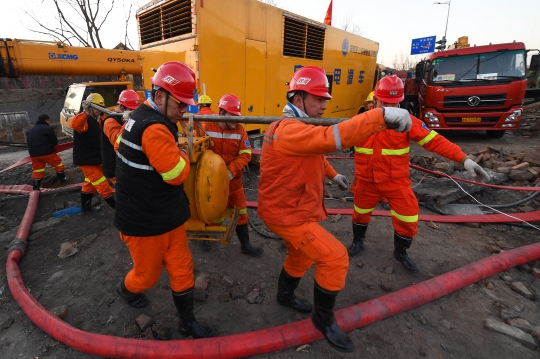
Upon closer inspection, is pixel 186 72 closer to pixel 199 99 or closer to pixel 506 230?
pixel 199 99

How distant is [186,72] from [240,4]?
3.87 m

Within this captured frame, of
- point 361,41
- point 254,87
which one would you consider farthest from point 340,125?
point 361,41

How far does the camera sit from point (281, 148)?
6.18 ft

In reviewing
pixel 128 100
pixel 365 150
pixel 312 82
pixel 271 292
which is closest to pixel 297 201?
pixel 312 82

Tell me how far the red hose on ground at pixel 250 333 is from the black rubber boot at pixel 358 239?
98 cm

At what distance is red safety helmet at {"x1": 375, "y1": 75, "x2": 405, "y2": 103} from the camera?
9.56 feet

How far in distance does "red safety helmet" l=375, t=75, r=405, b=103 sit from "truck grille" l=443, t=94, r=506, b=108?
6.30m

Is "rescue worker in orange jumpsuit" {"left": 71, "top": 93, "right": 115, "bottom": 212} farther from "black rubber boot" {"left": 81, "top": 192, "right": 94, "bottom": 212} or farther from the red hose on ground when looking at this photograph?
the red hose on ground

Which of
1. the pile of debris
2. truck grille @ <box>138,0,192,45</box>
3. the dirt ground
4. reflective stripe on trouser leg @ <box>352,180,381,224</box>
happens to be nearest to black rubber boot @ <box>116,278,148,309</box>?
the dirt ground

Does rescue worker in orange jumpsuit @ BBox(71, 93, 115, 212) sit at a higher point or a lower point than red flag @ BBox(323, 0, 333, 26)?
lower

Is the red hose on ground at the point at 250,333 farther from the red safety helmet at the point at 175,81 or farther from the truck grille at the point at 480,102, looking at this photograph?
the truck grille at the point at 480,102

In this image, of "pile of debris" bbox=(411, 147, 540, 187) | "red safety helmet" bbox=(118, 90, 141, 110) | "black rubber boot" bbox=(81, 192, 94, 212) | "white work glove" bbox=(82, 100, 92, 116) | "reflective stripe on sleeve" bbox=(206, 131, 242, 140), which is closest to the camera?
"reflective stripe on sleeve" bbox=(206, 131, 242, 140)

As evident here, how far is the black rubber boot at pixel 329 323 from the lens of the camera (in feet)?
6.48

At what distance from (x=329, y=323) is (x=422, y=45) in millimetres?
27374
